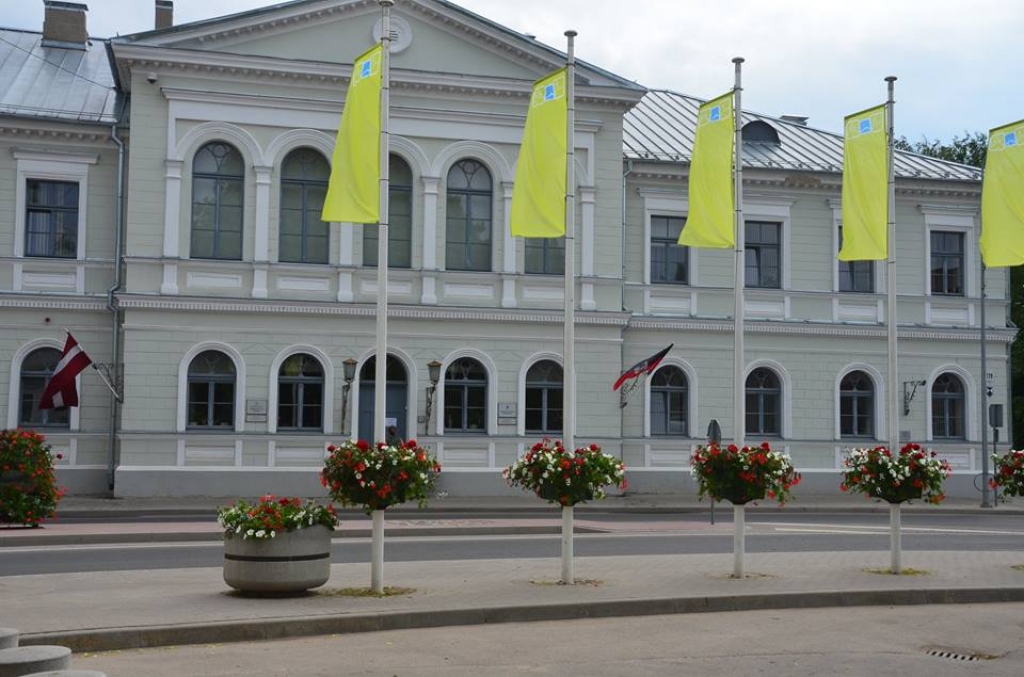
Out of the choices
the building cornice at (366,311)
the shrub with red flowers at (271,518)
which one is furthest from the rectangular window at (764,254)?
the shrub with red flowers at (271,518)


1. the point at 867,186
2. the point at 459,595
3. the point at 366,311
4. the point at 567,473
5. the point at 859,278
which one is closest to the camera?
the point at 459,595

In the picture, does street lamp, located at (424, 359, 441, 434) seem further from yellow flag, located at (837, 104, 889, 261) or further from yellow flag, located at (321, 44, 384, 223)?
yellow flag, located at (321, 44, 384, 223)

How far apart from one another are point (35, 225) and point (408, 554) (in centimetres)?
1686

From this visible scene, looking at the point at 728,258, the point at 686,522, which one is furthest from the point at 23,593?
the point at 728,258

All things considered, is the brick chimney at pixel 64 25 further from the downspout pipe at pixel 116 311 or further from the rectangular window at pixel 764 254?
the rectangular window at pixel 764 254

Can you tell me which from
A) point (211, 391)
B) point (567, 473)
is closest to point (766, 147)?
point (211, 391)

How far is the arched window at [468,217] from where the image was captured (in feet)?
106

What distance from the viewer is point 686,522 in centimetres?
2656

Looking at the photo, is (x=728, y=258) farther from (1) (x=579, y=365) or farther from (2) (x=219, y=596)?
(2) (x=219, y=596)

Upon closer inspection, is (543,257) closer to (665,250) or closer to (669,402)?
(665,250)

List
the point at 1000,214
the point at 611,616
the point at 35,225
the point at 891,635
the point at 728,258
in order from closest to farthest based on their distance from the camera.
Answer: the point at 891,635 → the point at 611,616 → the point at 1000,214 → the point at 35,225 → the point at 728,258

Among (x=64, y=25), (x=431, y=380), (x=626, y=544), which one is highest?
(x=64, y=25)

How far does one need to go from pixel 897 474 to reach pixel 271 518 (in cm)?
783

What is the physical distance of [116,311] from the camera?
30172mm
